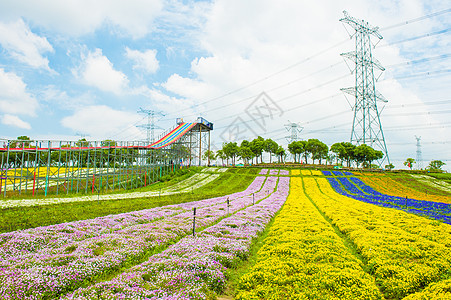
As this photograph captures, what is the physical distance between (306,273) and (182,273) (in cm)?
492

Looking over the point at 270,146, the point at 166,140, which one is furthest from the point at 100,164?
the point at 270,146

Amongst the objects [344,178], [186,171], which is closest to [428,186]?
[344,178]

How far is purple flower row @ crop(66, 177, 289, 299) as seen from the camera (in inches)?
308

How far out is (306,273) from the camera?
10.1m

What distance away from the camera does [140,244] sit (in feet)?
43.4

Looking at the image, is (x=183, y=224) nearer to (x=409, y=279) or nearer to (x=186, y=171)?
(x=409, y=279)

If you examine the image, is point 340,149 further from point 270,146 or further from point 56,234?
point 56,234

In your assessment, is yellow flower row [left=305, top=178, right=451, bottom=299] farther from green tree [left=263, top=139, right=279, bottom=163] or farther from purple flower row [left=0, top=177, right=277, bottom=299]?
green tree [left=263, top=139, right=279, bottom=163]

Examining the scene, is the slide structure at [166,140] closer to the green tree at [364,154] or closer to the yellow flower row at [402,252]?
the yellow flower row at [402,252]

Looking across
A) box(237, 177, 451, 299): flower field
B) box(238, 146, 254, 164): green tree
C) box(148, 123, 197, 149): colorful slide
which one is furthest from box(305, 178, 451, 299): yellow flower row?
box(238, 146, 254, 164): green tree

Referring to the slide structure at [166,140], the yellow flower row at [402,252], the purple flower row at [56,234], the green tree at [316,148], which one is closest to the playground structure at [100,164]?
the slide structure at [166,140]

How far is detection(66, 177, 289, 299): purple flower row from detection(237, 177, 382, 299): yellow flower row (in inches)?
46.0

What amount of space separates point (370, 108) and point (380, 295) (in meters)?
85.9

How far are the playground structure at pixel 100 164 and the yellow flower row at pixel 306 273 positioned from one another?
1395 inches
